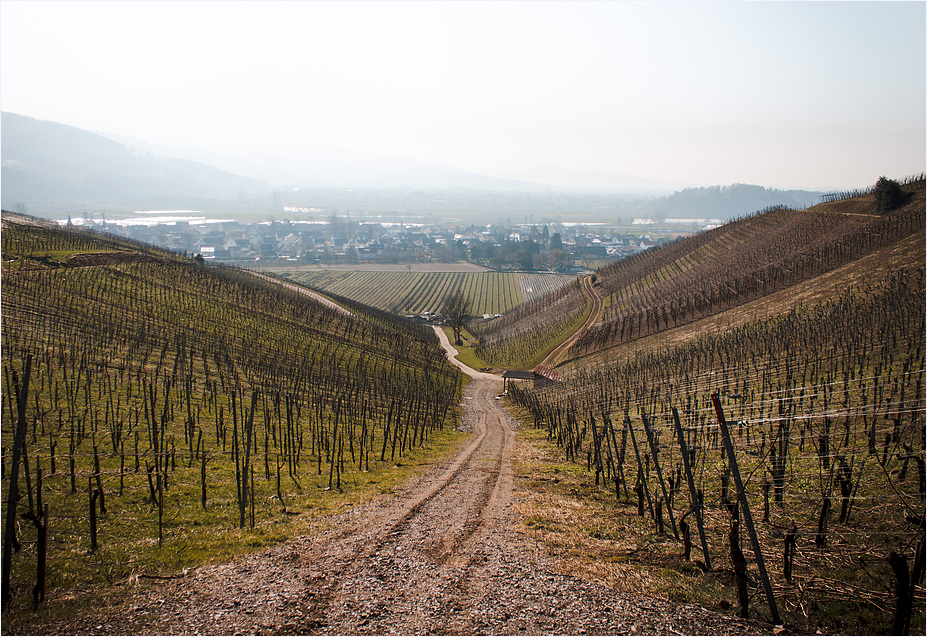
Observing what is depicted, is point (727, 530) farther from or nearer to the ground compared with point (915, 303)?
nearer to the ground

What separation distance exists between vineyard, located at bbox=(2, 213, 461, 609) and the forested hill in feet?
55.8

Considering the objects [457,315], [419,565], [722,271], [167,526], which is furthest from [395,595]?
[457,315]

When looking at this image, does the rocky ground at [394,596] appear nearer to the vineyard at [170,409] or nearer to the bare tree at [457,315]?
the vineyard at [170,409]

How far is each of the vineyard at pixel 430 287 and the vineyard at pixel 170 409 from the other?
50.8m

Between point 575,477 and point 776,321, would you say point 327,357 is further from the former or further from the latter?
point 776,321

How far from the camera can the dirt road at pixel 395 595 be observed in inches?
352

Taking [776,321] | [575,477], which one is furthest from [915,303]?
[575,477]

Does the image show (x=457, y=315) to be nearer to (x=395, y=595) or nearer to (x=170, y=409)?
(x=170, y=409)

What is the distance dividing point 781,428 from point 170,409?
71.1 feet

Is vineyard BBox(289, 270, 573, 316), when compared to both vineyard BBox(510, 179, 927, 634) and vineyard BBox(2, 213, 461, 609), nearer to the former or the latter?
vineyard BBox(2, 213, 461, 609)

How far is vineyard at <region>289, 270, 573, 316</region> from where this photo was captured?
10975cm

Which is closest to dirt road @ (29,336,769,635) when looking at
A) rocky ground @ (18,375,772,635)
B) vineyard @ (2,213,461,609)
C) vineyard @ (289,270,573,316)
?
rocky ground @ (18,375,772,635)

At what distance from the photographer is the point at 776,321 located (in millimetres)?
37688

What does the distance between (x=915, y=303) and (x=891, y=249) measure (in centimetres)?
1898
